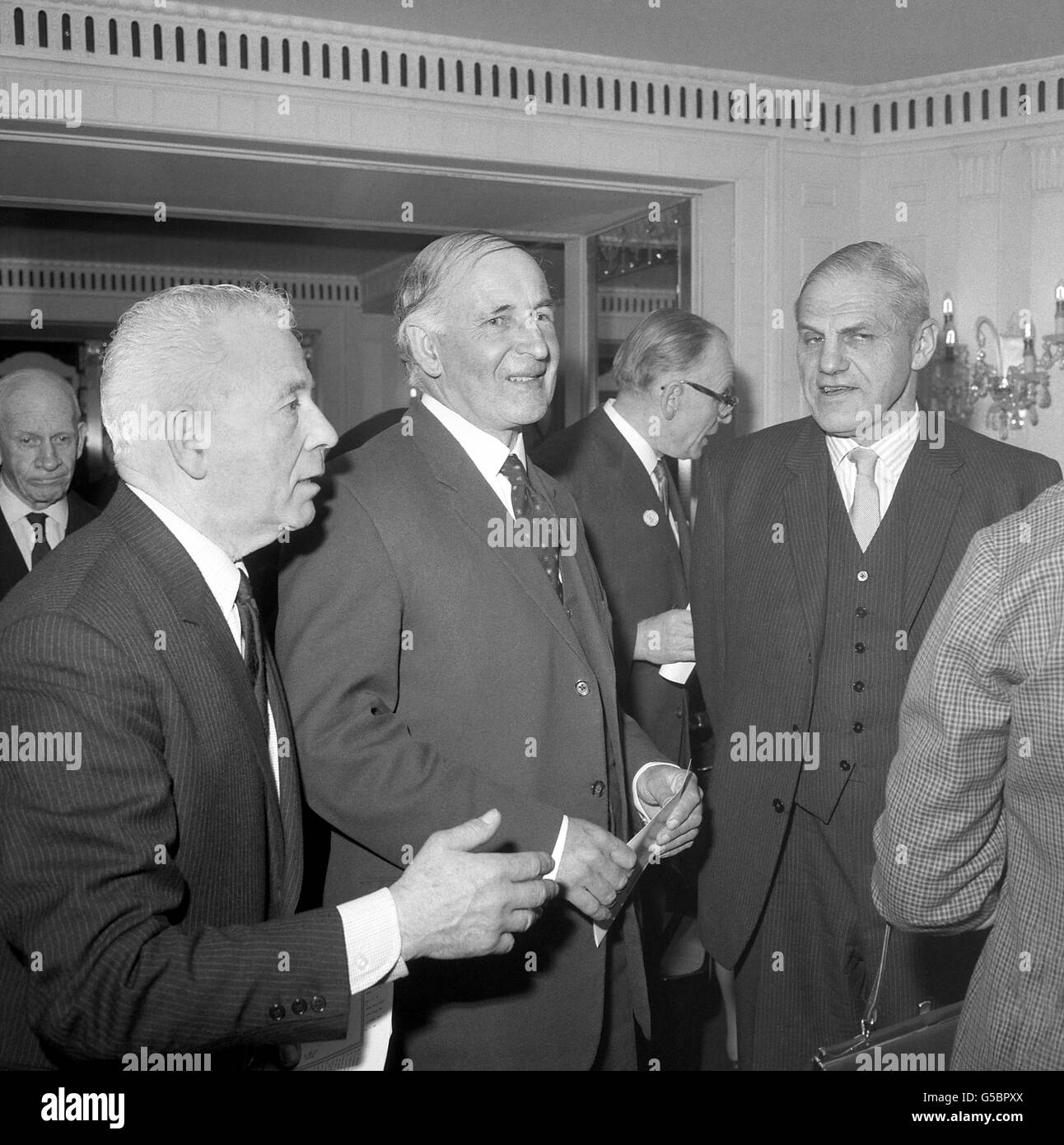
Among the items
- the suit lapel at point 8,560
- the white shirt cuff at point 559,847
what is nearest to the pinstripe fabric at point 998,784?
the white shirt cuff at point 559,847

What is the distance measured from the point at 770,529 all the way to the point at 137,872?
139cm

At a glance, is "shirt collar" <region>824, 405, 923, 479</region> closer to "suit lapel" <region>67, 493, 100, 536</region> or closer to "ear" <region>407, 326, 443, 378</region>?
"ear" <region>407, 326, 443, 378</region>

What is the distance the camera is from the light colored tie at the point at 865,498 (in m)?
2.20

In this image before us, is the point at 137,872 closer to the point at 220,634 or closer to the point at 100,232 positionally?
the point at 220,634

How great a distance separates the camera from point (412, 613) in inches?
67.4

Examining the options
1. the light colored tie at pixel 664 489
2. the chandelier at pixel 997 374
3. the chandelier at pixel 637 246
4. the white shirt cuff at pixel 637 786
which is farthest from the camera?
the chandelier at pixel 637 246

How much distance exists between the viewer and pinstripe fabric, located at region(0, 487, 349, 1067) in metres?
1.17

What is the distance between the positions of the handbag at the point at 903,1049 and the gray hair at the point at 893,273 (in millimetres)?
1258

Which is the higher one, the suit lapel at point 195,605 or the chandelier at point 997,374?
the chandelier at point 997,374

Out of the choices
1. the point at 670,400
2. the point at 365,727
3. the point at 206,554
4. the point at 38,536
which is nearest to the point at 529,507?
the point at 365,727

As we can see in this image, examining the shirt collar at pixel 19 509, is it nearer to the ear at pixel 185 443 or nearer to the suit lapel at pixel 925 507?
the ear at pixel 185 443

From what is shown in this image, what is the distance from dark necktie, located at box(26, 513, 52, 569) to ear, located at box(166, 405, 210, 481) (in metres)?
2.32

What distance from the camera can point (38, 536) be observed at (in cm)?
353

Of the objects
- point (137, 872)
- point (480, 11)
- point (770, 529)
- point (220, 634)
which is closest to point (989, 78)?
point (480, 11)
